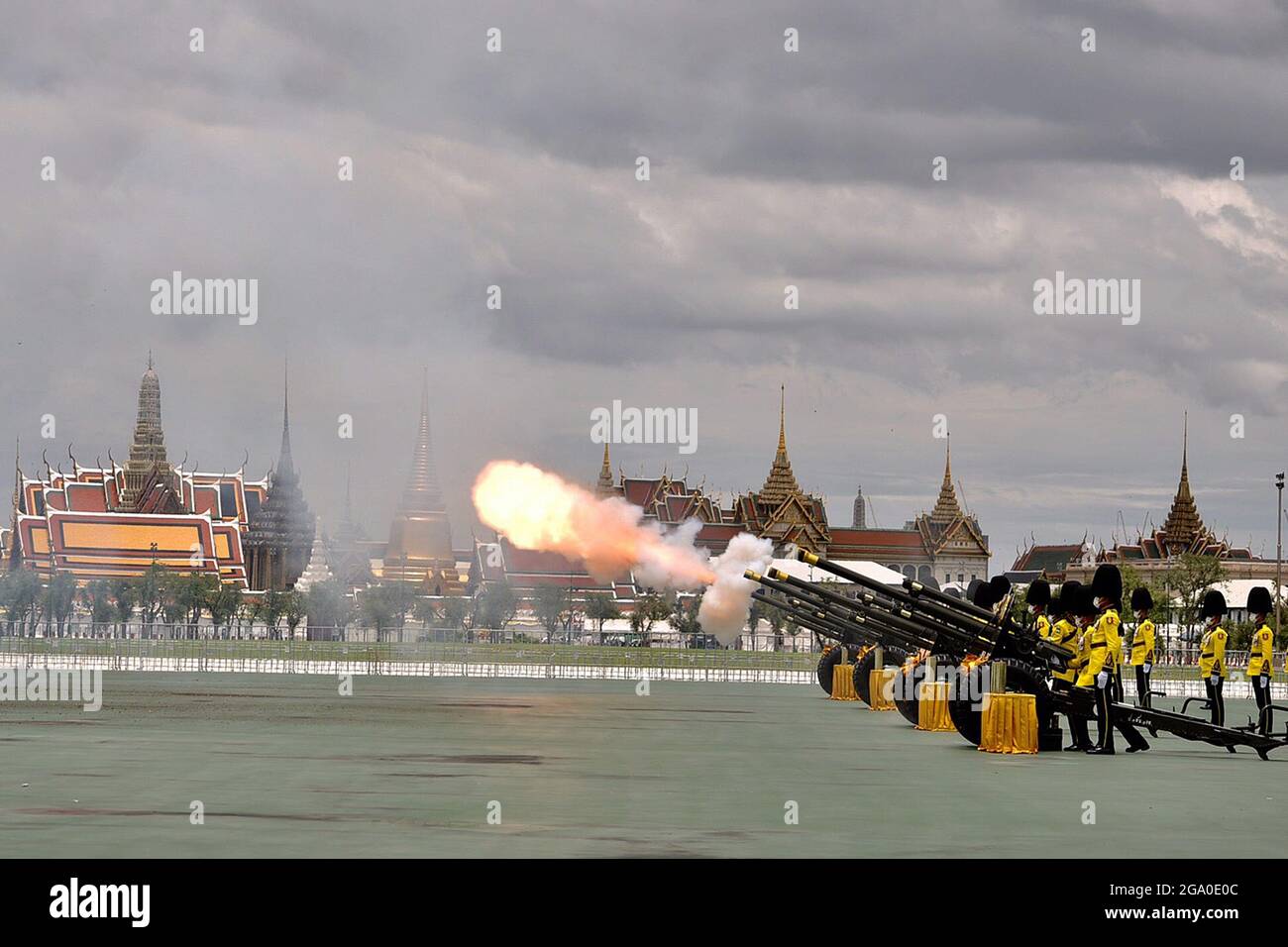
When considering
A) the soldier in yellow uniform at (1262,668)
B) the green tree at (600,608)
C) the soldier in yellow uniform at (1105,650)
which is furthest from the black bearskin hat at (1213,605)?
the green tree at (600,608)

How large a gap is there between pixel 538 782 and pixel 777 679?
52929 mm

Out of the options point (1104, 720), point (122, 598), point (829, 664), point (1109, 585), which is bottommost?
point (829, 664)

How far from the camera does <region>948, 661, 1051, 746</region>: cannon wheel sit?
32281mm

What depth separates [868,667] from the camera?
51.6 m

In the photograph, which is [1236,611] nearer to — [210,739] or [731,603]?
[731,603]

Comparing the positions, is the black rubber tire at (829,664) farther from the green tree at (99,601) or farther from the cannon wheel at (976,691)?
the green tree at (99,601)

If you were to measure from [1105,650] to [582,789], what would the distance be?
11.0 metres

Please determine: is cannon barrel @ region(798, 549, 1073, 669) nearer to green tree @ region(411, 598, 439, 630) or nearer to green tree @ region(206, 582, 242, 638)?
green tree @ region(411, 598, 439, 630)

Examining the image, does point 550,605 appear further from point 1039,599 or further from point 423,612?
point 1039,599

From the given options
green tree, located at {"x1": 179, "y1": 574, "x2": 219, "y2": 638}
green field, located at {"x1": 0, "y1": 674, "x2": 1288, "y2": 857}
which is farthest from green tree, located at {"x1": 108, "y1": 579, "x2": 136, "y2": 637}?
green field, located at {"x1": 0, "y1": 674, "x2": 1288, "y2": 857}

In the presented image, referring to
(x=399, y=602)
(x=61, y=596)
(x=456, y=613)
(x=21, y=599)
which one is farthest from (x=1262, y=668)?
(x=61, y=596)

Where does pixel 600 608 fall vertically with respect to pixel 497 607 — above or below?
below

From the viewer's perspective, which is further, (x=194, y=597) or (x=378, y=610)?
(x=194, y=597)

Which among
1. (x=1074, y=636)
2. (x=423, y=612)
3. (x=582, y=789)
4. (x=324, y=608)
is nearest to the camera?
(x=582, y=789)
